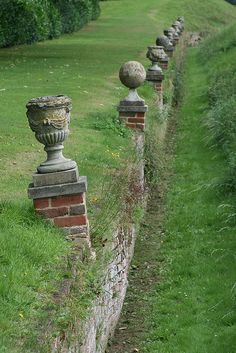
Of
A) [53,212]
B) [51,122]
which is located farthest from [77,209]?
[51,122]

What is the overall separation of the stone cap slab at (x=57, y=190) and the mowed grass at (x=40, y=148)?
0.24m

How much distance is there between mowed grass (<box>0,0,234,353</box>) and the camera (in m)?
4.86

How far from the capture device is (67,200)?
Answer: 20.0ft

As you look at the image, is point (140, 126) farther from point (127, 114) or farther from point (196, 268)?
point (196, 268)

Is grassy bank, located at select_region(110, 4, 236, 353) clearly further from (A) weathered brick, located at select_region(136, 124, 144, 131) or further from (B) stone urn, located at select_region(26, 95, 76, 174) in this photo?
(B) stone urn, located at select_region(26, 95, 76, 174)

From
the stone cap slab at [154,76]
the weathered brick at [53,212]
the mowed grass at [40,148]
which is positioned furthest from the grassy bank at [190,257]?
the stone cap slab at [154,76]

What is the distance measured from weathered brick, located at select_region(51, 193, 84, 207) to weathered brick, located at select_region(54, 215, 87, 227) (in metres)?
0.13

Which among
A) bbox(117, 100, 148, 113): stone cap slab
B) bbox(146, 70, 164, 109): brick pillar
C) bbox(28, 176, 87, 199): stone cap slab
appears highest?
bbox(28, 176, 87, 199): stone cap slab

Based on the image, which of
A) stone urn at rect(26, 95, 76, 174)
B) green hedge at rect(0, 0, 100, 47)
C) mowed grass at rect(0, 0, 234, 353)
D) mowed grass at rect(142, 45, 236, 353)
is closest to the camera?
mowed grass at rect(0, 0, 234, 353)

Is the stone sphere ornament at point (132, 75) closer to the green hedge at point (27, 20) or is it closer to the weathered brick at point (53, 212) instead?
the weathered brick at point (53, 212)

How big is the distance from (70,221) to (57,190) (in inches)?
12.6

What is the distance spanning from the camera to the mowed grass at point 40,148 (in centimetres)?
486

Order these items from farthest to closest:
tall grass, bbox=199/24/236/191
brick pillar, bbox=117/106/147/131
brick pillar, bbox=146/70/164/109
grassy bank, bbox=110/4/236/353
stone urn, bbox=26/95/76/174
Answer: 1. brick pillar, bbox=146/70/164/109
2. tall grass, bbox=199/24/236/191
3. brick pillar, bbox=117/106/147/131
4. grassy bank, bbox=110/4/236/353
5. stone urn, bbox=26/95/76/174

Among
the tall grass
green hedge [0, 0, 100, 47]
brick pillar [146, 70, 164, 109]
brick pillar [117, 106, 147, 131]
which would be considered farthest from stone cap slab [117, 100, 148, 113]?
green hedge [0, 0, 100, 47]
